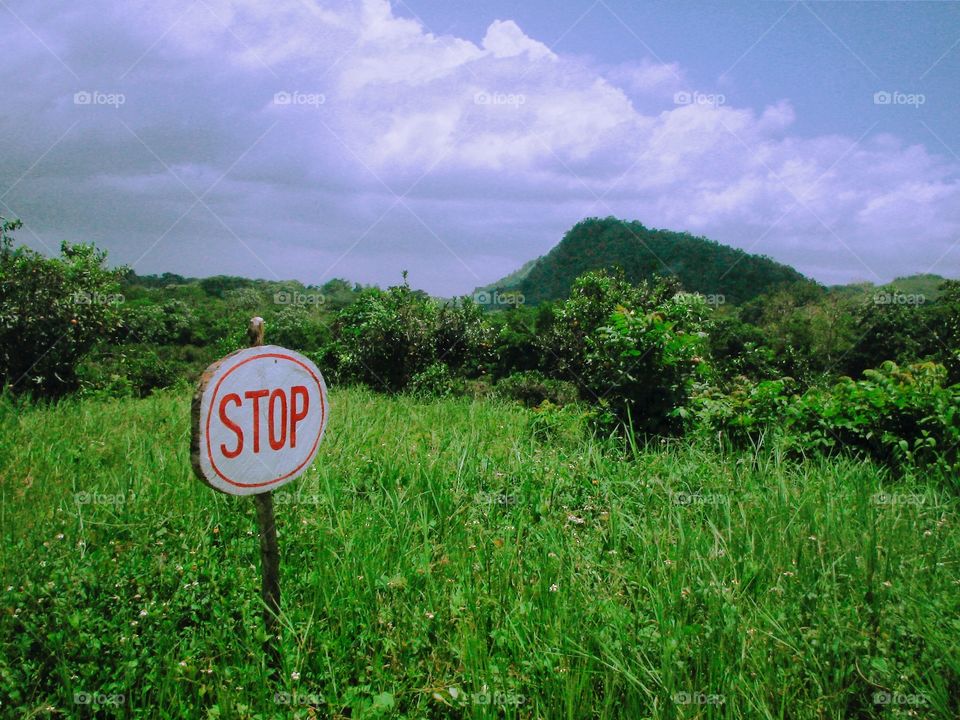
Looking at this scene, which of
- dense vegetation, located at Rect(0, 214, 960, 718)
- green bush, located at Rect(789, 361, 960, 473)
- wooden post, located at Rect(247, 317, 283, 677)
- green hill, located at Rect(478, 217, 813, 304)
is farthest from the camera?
green hill, located at Rect(478, 217, 813, 304)

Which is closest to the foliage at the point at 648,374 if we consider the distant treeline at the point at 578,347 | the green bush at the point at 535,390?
the distant treeline at the point at 578,347

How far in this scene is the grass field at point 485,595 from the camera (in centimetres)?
218

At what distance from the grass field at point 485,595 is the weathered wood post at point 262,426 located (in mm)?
336

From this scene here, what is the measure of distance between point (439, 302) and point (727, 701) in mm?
9165

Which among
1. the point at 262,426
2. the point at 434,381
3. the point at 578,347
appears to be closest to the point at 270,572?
the point at 262,426

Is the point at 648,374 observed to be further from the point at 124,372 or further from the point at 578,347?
the point at 124,372

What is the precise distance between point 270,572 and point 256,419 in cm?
66

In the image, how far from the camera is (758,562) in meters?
2.83

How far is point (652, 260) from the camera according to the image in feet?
71.8

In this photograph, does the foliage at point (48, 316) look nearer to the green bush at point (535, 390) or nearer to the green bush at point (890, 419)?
the green bush at point (535, 390)

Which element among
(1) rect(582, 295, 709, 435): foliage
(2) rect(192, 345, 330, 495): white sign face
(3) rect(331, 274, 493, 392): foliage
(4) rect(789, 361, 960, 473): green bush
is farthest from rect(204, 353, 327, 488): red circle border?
(3) rect(331, 274, 493, 392): foliage

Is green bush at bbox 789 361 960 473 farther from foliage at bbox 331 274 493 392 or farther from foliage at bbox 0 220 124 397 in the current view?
foliage at bbox 0 220 124 397

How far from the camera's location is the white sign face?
2.10 metres

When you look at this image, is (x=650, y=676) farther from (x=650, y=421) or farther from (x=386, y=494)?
(x=650, y=421)
